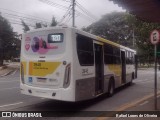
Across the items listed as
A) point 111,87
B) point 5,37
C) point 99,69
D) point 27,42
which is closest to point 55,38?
point 27,42

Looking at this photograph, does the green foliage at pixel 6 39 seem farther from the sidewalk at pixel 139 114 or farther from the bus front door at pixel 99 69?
the sidewalk at pixel 139 114

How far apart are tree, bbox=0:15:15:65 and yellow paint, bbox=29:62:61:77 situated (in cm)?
3614

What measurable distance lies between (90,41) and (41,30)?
1974mm

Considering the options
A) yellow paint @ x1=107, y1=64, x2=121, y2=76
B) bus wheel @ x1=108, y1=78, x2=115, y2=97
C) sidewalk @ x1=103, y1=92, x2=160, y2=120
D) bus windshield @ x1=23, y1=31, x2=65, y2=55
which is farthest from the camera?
yellow paint @ x1=107, y1=64, x2=121, y2=76

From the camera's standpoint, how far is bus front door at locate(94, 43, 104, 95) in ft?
38.9

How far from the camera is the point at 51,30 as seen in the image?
9.98 meters

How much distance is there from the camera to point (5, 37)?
45.2 metres

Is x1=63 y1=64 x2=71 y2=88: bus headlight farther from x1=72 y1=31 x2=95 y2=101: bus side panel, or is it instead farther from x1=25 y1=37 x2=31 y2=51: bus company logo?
x1=25 y1=37 x2=31 y2=51: bus company logo

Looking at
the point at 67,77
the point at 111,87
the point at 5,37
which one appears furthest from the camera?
the point at 5,37

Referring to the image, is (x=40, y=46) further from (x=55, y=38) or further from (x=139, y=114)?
(x=139, y=114)

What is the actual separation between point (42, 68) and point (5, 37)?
36.8m

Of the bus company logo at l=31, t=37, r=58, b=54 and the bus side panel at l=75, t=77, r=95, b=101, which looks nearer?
the bus side panel at l=75, t=77, r=95, b=101

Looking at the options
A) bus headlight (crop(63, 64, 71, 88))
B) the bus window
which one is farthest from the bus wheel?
bus headlight (crop(63, 64, 71, 88))

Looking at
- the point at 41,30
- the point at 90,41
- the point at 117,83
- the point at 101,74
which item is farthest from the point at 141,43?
the point at 41,30
